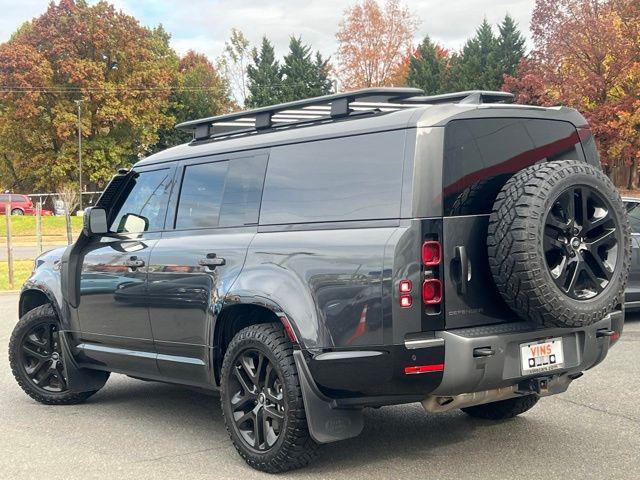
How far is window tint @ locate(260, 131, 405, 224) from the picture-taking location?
422 centimetres

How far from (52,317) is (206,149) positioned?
2.19 metres

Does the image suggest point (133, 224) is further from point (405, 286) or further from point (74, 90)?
point (74, 90)

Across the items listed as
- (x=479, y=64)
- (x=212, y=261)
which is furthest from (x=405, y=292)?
(x=479, y=64)

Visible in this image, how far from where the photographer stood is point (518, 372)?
425 centimetres

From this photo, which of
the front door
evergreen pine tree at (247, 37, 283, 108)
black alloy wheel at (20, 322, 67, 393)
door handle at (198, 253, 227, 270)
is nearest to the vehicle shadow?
black alloy wheel at (20, 322, 67, 393)

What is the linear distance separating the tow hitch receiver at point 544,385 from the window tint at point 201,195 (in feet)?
7.19

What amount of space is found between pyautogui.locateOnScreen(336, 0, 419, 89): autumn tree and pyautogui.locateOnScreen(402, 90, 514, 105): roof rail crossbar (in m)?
47.9

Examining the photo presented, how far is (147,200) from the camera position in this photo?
595 centimetres

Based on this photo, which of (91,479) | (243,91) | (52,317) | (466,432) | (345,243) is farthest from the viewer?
(243,91)

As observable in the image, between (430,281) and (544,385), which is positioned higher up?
(430,281)

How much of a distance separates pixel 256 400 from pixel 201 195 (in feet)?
4.96

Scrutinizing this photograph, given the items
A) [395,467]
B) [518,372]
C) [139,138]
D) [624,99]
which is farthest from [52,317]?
[139,138]

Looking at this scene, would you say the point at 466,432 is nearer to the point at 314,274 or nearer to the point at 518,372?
the point at 518,372

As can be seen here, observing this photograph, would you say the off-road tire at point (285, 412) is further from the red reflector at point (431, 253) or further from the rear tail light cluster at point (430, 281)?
the red reflector at point (431, 253)
